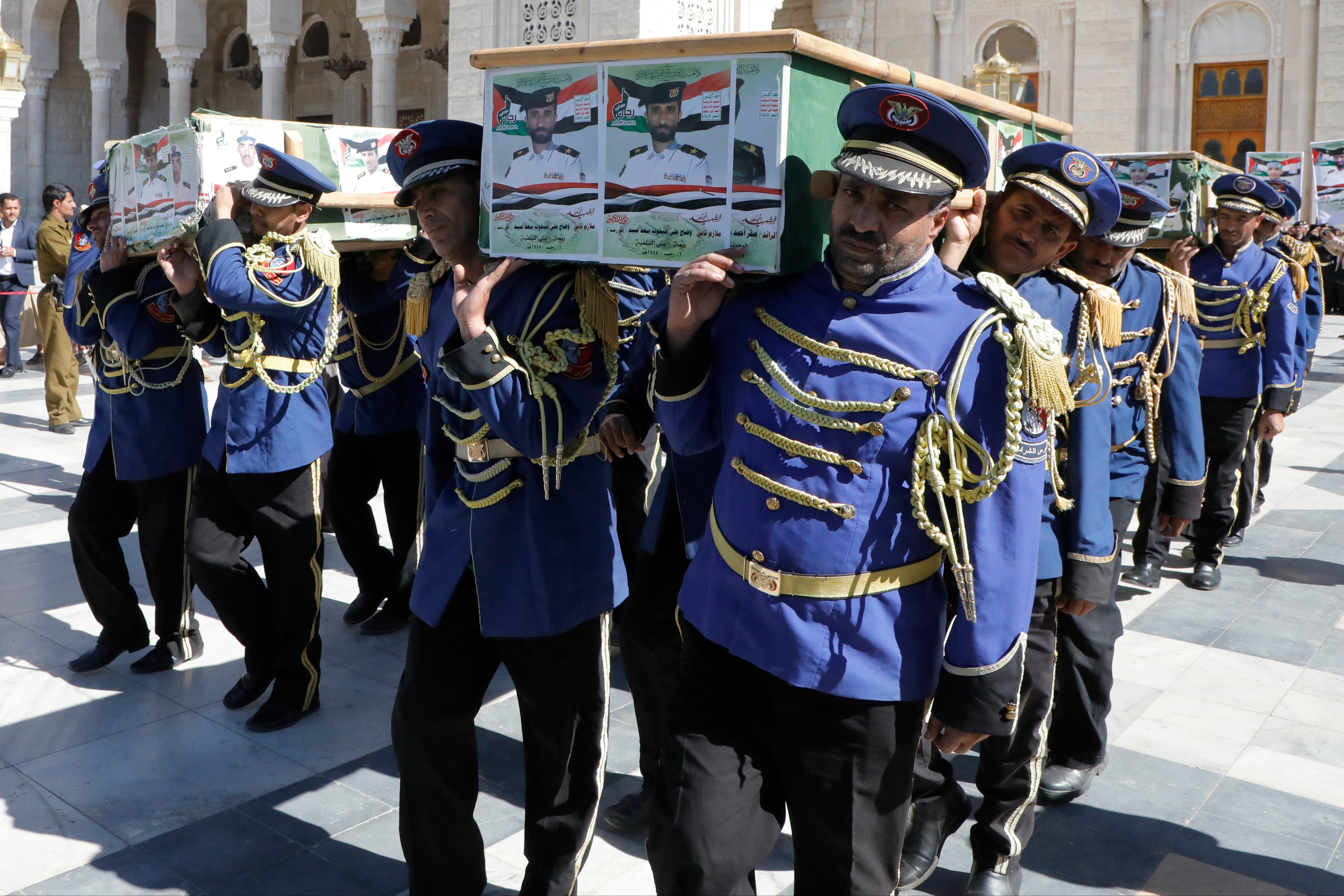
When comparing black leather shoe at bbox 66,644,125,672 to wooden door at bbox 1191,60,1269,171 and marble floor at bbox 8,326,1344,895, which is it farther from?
wooden door at bbox 1191,60,1269,171

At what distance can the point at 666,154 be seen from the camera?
2.65 m

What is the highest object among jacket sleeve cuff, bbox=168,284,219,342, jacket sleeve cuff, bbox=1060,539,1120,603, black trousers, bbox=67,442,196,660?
jacket sleeve cuff, bbox=168,284,219,342

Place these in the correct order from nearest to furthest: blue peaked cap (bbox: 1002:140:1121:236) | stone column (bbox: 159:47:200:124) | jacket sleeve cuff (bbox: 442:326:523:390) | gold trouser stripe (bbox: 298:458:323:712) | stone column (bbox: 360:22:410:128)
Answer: jacket sleeve cuff (bbox: 442:326:523:390)
blue peaked cap (bbox: 1002:140:1121:236)
gold trouser stripe (bbox: 298:458:323:712)
stone column (bbox: 360:22:410:128)
stone column (bbox: 159:47:200:124)

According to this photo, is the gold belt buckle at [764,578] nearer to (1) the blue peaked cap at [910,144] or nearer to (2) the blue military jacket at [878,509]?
(2) the blue military jacket at [878,509]

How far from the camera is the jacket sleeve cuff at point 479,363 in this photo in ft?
9.43

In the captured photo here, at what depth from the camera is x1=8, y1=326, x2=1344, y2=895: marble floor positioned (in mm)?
3543

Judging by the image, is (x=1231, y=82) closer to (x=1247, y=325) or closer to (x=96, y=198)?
(x=1247, y=325)

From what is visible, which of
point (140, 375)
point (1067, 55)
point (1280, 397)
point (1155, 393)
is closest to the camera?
point (1155, 393)

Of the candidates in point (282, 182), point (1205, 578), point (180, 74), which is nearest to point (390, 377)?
point (282, 182)

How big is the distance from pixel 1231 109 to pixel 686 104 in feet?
68.2

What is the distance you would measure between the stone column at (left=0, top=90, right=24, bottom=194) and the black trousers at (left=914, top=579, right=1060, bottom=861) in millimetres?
19111

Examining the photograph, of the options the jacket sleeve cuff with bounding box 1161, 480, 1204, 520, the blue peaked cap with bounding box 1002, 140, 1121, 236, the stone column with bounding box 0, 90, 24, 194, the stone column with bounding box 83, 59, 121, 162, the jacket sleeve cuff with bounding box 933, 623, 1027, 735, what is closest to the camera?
the jacket sleeve cuff with bounding box 933, 623, 1027, 735

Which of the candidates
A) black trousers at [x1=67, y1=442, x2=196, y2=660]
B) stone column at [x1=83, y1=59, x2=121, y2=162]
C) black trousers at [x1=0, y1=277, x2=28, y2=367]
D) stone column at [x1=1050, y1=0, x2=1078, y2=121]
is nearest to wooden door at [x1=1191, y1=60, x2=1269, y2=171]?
stone column at [x1=1050, y1=0, x2=1078, y2=121]

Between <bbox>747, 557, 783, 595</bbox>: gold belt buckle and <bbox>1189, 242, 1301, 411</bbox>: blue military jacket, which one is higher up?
<bbox>1189, 242, 1301, 411</bbox>: blue military jacket
